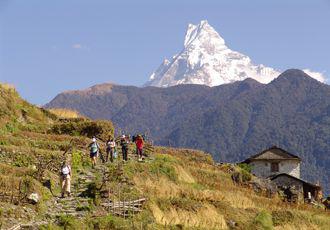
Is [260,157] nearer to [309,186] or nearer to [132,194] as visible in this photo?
[309,186]

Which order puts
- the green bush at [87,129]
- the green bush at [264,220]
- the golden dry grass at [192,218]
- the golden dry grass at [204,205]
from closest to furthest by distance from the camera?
the golden dry grass at [192,218] < the golden dry grass at [204,205] < the green bush at [264,220] < the green bush at [87,129]

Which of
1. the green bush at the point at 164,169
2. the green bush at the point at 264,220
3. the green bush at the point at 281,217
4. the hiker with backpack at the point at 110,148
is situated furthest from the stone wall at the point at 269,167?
the green bush at the point at 264,220

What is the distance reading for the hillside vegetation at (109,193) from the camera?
101ft

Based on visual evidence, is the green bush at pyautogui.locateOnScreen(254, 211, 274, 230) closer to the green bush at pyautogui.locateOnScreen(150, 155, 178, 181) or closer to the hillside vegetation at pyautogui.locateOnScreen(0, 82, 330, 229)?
the hillside vegetation at pyautogui.locateOnScreen(0, 82, 330, 229)

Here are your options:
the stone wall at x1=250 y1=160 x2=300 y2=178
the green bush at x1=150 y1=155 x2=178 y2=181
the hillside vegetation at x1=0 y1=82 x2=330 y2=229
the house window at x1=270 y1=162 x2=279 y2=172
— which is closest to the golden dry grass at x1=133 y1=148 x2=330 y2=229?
the hillside vegetation at x1=0 y1=82 x2=330 y2=229

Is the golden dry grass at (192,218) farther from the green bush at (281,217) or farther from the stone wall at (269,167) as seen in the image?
the stone wall at (269,167)

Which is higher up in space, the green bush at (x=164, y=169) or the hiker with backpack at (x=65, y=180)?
the green bush at (x=164, y=169)

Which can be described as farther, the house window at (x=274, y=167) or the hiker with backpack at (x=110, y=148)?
the house window at (x=274, y=167)

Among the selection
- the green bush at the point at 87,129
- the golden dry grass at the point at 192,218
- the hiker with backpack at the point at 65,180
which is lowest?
the golden dry grass at the point at 192,218

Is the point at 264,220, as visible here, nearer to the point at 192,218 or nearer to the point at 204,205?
the point at 204,205

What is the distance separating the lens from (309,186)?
8294 centimetres

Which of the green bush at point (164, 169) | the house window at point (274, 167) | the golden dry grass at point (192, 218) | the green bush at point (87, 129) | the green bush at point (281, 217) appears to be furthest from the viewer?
the house window at point (274, 167)

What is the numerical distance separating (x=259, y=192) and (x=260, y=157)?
33.9m

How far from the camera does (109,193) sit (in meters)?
34.8
